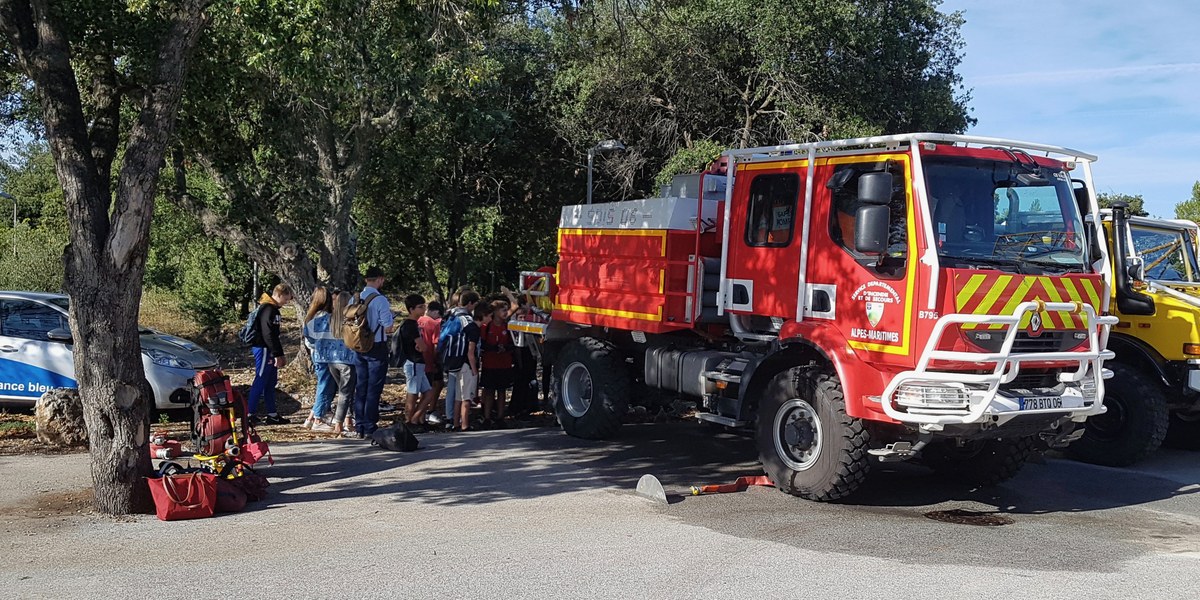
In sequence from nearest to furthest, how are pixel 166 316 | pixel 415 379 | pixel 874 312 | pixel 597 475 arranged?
pixel 874 312
pixel 597 475
pixel 415 379
pixel 166 316

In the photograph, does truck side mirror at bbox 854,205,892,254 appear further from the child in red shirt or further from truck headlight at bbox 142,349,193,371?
truck headlight at bbox 142,349,193,371

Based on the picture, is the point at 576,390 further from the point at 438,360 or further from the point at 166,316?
the point at 166,316

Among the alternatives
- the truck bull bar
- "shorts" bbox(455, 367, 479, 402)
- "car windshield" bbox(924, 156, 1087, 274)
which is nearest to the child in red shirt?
"shorts" bbox(455, 367, 479, 402)

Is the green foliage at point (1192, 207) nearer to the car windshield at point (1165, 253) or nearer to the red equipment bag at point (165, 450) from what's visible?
the car windshield at point (1165, 253)

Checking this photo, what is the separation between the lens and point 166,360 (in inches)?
458

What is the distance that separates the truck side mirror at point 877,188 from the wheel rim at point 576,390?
179 inches

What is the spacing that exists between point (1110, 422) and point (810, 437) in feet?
13.4

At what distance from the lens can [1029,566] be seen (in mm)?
6535

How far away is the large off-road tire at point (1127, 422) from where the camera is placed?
10.0 meters

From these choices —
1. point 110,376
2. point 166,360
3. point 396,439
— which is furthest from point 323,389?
point 110,376

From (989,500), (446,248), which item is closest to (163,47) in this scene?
(989,500)

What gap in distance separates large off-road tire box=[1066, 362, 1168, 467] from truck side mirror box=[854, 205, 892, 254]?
4023mm

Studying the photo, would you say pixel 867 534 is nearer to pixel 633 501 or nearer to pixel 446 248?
pixel 633 501

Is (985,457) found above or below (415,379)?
below
